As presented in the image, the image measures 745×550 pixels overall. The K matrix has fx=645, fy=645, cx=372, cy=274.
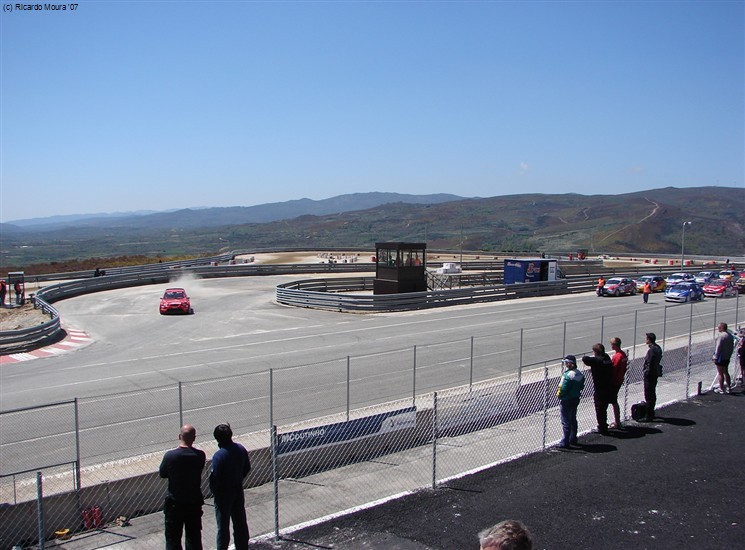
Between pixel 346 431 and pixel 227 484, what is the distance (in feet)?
13.1

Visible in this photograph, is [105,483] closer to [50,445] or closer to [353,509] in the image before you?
[353,509]

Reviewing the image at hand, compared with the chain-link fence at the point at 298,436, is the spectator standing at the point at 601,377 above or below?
above

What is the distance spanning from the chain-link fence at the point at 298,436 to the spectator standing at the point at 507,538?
17.2ft

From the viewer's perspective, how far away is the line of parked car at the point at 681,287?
38.6 metres

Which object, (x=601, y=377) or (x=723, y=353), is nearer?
(x=601, y=377)

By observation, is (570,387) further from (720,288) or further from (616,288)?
(720,288)

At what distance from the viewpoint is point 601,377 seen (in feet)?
37.8

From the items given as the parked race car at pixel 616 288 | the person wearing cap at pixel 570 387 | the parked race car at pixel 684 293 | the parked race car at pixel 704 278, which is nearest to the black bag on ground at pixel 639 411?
the person wearing cap at pixel 570 387

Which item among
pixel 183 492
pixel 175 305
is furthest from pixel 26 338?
pixel 183 492

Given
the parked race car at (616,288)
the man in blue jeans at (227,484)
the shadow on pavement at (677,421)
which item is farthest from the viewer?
the parked race car at (616,288)

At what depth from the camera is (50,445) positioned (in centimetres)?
1215

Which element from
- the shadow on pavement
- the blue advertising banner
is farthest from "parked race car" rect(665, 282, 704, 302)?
the blue advertising banner

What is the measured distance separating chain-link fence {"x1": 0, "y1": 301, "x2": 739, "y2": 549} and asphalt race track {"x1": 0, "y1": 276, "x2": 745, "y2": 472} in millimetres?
124

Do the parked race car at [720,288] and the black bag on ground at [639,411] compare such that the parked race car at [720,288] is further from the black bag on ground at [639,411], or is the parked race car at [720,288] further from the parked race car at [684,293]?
the black bag on ground at [639,411]
